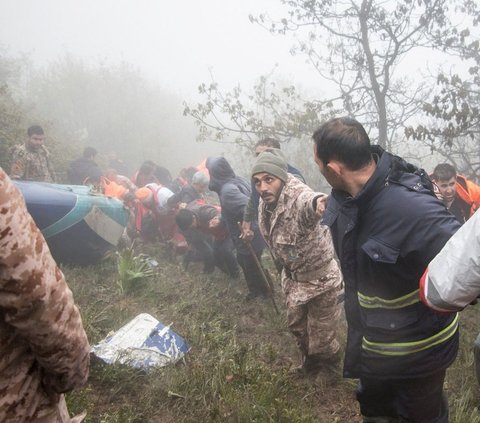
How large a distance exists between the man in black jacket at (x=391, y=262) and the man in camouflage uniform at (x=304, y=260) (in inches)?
41.3

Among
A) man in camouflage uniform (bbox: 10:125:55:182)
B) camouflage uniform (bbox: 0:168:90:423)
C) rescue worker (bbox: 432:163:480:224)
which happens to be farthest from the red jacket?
man in camouflage uniform (bbox: 10:125:55:182)

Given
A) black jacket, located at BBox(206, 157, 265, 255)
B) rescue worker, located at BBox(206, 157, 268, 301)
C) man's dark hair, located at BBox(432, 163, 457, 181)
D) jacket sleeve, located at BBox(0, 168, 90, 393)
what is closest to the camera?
jacket sleeve, located at BBox(0, 168, 90, 393)

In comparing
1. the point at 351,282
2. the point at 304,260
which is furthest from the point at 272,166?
the point at 351,282

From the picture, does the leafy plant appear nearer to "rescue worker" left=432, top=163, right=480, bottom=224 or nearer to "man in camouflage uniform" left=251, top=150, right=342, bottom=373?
"man in camouflage uniform" left=251, top=150, right=342, bottom=373

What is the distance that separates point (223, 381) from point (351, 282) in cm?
161

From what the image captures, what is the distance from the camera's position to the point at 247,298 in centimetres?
529

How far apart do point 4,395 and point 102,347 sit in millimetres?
2484

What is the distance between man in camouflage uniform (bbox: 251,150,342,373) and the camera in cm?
321

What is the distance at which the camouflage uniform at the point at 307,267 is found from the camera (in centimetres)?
320

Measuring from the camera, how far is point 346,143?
1.95 metres

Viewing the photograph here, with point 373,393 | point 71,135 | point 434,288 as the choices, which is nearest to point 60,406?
point 434,288

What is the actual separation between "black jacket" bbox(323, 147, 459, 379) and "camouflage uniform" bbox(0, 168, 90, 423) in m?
1.39

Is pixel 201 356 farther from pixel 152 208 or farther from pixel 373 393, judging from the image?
pixel 152 208

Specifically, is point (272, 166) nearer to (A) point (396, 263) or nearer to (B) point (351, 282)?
(B) point (351, 282)
